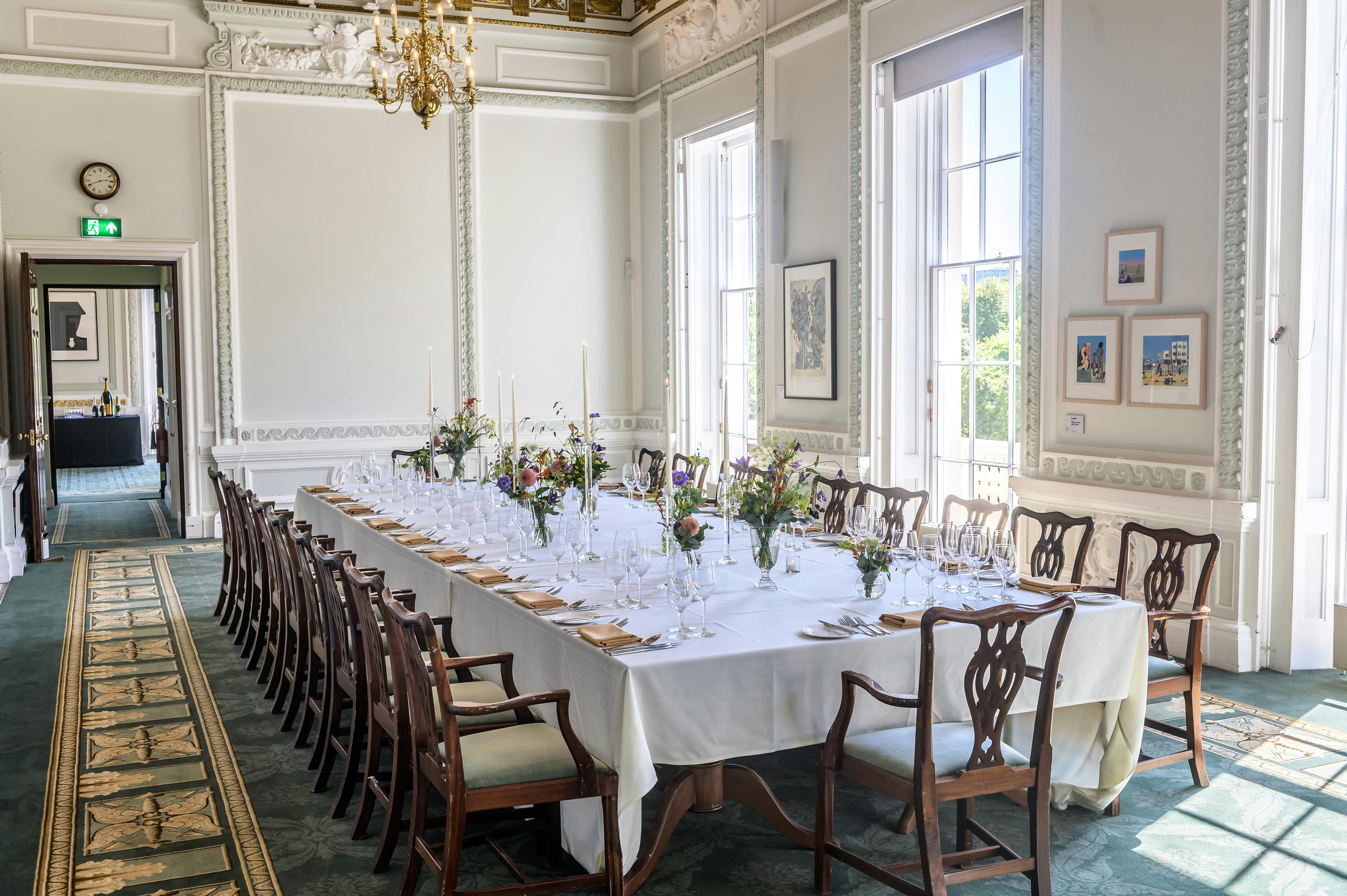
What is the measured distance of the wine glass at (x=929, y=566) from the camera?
12.6ft

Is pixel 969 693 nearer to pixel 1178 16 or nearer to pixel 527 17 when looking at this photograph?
pixel 1178 16

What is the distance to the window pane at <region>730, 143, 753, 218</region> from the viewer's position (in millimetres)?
9883

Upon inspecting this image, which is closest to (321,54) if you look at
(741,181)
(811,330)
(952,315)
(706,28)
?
(706,28)

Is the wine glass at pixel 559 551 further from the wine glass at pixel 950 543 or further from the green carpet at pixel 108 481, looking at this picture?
the green carpet at pixel 108 481

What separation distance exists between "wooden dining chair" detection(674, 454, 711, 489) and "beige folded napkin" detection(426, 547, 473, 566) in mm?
1350

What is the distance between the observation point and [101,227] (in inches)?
379

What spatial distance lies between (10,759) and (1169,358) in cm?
572

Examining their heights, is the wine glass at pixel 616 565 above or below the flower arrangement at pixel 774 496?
below

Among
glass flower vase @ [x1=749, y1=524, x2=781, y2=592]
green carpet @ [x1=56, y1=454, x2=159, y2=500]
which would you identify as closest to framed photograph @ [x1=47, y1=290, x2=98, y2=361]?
green carpet @ [x1=56, y1=454, x2=159, y2=500]

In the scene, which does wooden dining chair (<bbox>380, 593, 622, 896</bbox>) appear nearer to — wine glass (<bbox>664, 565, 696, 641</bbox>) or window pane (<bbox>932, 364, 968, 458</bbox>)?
wine glass (<bbox>664, 565, 696, 641</bbox>)

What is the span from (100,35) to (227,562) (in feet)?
16.9

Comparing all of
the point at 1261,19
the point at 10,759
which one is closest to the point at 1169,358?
the point at 1261,19

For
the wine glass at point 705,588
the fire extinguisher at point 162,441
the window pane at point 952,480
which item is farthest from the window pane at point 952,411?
the fire extinguisher at point 162,441

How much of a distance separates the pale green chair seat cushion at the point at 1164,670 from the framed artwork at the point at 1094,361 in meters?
2.19
